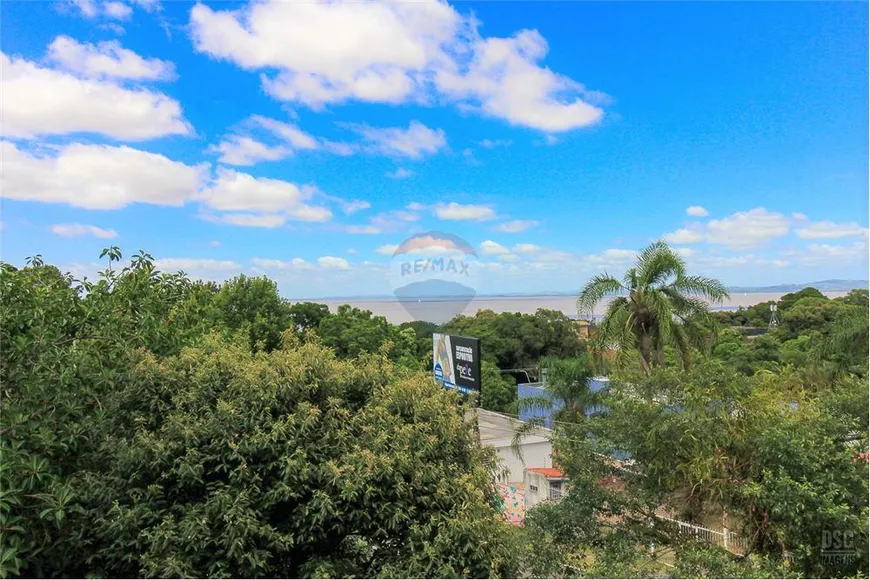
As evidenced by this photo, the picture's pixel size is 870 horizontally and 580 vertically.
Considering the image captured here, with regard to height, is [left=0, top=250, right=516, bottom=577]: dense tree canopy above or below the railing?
above

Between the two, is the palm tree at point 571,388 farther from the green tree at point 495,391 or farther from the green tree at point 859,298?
the green tree at point 495,391

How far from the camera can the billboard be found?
774 inches

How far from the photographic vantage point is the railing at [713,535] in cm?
633

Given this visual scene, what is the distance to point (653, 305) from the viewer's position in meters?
13.2

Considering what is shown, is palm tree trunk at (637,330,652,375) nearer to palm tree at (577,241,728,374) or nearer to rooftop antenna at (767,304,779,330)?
palm tree at (577,241,728,374)

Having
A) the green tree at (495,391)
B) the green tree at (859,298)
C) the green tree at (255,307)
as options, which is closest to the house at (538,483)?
the green tree at (255,307)

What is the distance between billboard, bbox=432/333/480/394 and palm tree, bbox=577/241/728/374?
6401mm

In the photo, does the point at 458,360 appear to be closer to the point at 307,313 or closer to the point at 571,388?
the point at 571,388

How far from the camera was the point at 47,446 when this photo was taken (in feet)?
14.5

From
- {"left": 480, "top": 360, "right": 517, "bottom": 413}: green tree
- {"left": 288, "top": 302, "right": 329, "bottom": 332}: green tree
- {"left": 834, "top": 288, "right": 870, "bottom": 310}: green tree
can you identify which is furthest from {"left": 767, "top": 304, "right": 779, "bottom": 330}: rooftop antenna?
{"left": 288, "top": 302, "right": 329, "bottom": 332}: green tree

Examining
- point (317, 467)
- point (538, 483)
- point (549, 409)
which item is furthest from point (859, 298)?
point (317, 467)

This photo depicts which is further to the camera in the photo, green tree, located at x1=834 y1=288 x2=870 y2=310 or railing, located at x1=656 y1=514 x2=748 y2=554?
green tree, located at x1=834 y1=288 x2=870 y2=310

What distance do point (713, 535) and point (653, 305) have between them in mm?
7171

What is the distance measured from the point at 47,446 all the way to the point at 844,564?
6485mm
